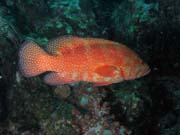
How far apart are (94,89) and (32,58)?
176 cm

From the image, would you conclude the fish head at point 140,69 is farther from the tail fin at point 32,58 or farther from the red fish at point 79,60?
the tail fin at point 32,58

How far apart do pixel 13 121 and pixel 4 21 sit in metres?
1.72

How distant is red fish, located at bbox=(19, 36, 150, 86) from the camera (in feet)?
9.40

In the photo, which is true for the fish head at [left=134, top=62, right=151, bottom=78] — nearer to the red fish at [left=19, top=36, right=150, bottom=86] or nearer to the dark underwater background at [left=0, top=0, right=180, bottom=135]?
the red fish at [left=19, top=36, right=150, bottom=86]

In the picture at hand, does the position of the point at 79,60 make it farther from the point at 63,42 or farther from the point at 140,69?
the point at 140,69

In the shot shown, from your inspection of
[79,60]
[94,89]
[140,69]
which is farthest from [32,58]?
[94,89]

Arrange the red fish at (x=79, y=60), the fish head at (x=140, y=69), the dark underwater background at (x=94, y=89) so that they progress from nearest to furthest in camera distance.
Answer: the red fish at (x=79, y=60) → the fish head at (x=140, y=69) → the dark underwater background at (x=94, y=89)

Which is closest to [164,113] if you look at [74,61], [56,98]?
[56,98]

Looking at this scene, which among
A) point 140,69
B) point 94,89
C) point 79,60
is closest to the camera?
point 79,60

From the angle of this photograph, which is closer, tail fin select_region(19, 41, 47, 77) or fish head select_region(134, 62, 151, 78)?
tail fin select_region(19, 41, 47, 77)

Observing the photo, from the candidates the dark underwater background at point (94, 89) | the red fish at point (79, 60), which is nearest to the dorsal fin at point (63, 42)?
the red fish at point (79, 60)

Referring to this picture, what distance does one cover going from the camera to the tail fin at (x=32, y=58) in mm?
2930

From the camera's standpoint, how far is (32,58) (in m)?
2.96

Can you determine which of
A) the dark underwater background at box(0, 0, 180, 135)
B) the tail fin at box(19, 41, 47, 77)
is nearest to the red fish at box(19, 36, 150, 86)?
the tail fin at box(19, 41, 47, 77)
